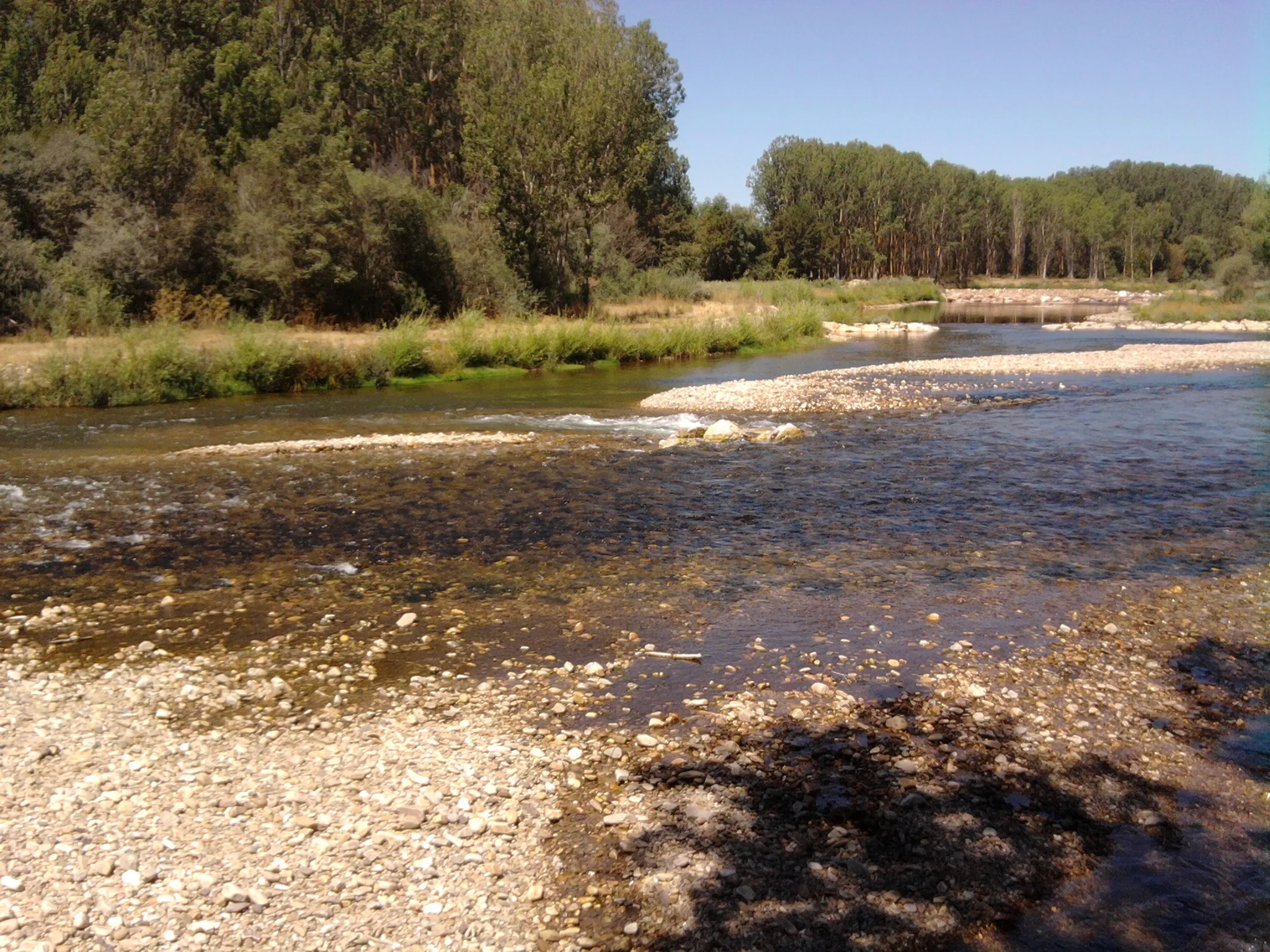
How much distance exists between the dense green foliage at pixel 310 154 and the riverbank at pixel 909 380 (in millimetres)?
18020

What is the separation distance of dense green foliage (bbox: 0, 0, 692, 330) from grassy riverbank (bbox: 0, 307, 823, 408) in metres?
4.68

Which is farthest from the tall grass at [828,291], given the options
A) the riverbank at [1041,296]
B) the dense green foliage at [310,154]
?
the dense green foliage at [310,154]

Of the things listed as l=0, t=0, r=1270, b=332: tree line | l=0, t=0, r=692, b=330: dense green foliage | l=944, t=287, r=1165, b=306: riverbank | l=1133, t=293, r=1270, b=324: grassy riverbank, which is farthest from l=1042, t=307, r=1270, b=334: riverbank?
l=944, t=287, r=1165, b=306: riverbank

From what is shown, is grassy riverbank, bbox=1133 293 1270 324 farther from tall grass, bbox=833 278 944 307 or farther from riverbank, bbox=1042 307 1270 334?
tall grass, bbox=833 278 944 307

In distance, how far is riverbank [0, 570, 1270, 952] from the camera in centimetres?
542

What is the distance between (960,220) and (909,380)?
10987 cm

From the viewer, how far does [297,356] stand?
30.4 metres

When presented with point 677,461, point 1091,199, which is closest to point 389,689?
point 677,461

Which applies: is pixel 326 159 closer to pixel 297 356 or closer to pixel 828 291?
pixel 297 356

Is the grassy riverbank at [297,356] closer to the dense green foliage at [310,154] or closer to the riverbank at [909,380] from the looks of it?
the dense green foliage at [310,154]

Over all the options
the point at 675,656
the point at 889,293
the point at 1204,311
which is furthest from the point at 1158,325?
the point at 675,656

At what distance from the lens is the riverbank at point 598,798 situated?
17.8 feet

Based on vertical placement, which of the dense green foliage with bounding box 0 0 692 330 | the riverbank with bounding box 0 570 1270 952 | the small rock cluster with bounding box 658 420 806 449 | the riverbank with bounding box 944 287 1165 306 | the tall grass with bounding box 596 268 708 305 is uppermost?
the dense green foliage with bounding box 0 0 692 330

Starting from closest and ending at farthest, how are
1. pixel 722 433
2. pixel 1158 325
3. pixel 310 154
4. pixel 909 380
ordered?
pixel 722 433 < pixel 909 380 < pixel 310 154 < pixel 1158 325
